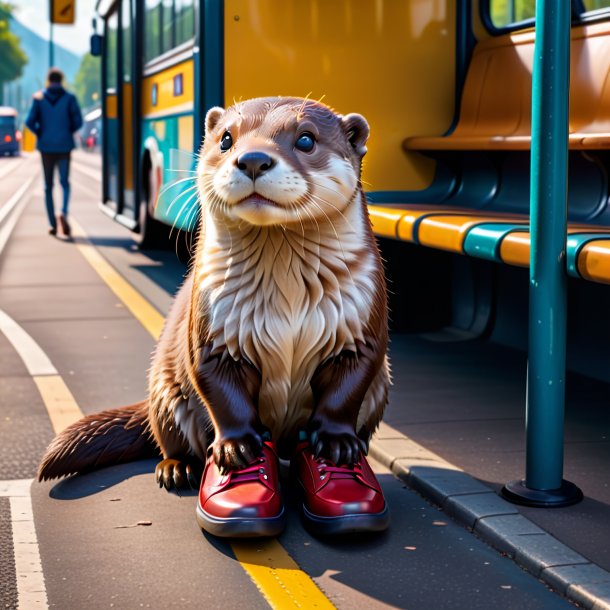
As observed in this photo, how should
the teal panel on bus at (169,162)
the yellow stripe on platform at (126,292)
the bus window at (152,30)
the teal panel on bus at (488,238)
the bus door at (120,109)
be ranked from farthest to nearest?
the bus door at (120,109) → the bus window at (152,30) → the teal panel on bus at (169,162) → the yellow stripe on platform at (126,292) → the teal panel on bus at (488,238)

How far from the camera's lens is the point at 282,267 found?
386 cm

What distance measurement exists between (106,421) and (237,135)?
4.25 ft

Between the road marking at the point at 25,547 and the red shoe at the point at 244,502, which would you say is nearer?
the road marking at the point at 25,547

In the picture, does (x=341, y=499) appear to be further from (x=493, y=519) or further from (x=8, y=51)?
(x=8, y=51)

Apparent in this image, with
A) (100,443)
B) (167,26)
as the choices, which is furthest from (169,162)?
(100,443)

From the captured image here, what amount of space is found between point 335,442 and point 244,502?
0.37 m

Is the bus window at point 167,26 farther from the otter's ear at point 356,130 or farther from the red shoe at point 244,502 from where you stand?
the red shoe at point 244,502

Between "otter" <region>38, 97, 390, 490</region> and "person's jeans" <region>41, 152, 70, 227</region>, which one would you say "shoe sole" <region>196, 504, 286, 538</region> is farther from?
"person's jeans" <region>41, 152, 70, 227</region>

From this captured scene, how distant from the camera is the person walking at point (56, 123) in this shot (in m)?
14.8

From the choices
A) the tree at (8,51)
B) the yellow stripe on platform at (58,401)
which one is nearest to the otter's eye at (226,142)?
the yellow stripe on platform at (58,401)

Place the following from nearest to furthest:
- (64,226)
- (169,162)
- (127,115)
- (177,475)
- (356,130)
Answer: (356,130), (177,475), (169,162), (127,115), (64,226)

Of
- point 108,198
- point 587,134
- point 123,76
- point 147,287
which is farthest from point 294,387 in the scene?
point 108,198

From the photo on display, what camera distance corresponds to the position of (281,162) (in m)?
3.59

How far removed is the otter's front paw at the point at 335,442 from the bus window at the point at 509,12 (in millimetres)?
3858
